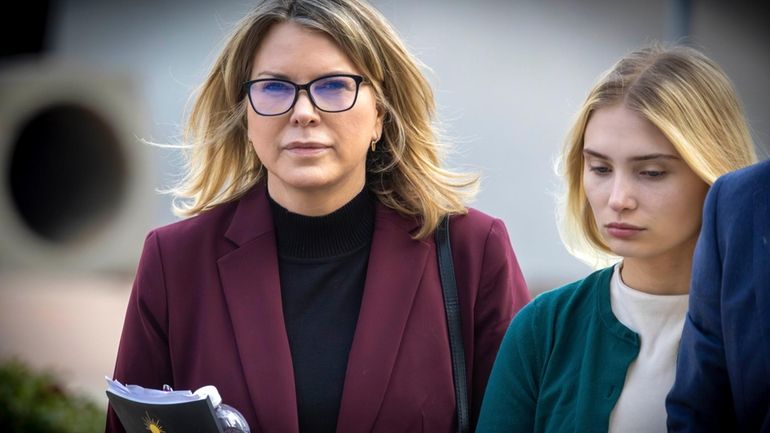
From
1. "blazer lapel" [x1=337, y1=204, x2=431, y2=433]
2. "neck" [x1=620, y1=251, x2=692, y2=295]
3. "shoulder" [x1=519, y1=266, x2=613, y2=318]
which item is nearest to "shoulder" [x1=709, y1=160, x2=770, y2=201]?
"neck" [x1=620, y1=251, x2=692, y2=295]

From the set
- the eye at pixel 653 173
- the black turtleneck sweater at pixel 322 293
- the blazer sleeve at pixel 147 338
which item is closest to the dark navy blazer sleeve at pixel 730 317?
the eye at pixel 653 173

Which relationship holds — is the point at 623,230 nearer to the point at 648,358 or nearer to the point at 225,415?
the point at 648,358

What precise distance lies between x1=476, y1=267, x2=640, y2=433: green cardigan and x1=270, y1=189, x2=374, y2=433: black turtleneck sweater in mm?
481

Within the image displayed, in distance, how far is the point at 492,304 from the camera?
10.7ft

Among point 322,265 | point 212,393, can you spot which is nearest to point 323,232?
point 322,265

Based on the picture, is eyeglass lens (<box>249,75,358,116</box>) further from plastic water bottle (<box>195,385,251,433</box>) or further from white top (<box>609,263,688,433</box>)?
white top (<box>609,263,688,433</box>)

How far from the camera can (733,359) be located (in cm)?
228

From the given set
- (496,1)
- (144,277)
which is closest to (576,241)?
(144,277)

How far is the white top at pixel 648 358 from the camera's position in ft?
8.92

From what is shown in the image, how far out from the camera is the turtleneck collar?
3.35m

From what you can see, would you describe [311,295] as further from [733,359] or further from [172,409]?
[733,359]

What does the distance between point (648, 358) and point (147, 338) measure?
1369mm

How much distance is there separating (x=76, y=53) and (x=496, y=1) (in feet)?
14.1

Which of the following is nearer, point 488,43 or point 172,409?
point 172,409
